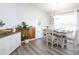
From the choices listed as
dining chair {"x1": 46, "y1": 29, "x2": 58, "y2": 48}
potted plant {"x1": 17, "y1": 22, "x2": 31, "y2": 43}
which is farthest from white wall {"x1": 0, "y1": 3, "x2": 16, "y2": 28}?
dining chair {"x1": 46, "y1": 29, "x2": 58, "y2": 48}

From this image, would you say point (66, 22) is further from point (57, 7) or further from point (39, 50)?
point (39, 50)

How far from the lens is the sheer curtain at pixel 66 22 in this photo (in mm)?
2088

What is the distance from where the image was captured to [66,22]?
2.15 m

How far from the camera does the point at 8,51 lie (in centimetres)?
206

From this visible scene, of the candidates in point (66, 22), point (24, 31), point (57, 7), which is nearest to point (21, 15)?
point (24, 31)

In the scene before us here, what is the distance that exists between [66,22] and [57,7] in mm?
335

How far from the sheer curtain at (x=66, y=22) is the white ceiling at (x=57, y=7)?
0.11m

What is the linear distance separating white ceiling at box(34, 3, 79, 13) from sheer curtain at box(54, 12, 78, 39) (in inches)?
4.3

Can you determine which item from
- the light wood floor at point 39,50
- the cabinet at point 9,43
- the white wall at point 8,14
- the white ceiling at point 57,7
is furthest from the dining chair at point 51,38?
the white wall at point 8,14

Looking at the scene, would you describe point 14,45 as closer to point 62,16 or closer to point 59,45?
point 59,45

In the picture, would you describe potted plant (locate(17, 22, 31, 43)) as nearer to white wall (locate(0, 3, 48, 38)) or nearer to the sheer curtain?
white wall (locate(0, 3, 48, 38))

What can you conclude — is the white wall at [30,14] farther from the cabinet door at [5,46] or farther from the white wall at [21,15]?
the cabinet door at [5,46]

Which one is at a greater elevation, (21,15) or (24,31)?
(21,15)

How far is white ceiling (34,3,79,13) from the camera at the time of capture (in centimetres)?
206
